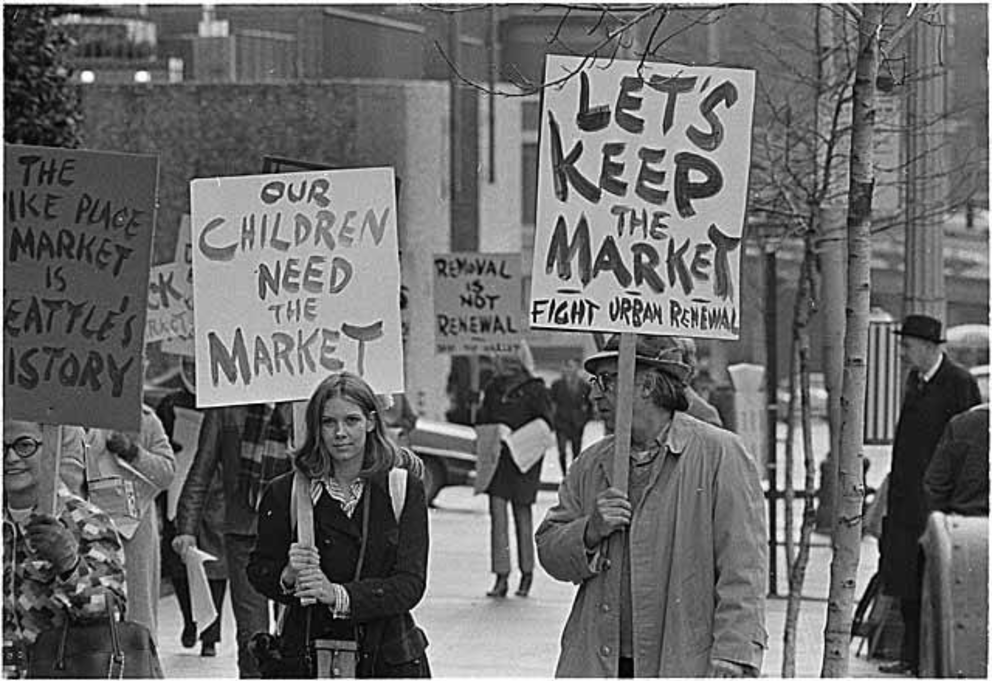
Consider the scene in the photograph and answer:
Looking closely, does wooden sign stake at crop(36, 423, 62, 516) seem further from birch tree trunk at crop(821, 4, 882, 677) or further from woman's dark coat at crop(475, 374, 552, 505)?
woman's dark coat at crop(475, 374, 552, 505)

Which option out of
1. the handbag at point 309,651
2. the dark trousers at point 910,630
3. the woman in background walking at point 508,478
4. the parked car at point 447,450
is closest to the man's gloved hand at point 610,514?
the handbag at point 309,651

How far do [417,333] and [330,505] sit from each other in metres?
21.6

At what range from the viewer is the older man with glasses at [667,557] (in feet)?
16.2

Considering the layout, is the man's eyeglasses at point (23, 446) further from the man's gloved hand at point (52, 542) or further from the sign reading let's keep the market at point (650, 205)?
the sign reading let's keep the market at point (650, 205)

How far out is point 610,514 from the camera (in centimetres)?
496

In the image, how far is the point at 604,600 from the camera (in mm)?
5043

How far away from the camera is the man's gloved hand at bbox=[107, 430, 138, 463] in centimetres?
838

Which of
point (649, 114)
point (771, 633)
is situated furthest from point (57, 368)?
point (771, 633)

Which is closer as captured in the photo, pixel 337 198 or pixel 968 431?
pixel 337 198

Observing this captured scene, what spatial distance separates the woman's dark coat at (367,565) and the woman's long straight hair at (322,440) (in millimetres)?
61

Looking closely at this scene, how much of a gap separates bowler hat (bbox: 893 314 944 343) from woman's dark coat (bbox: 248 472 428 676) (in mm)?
4893

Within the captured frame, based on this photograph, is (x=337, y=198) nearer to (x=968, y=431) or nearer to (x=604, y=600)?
(x=604, y=600)

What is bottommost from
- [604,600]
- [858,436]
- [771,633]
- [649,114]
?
[771,633]

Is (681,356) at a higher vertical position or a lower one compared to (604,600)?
higher
